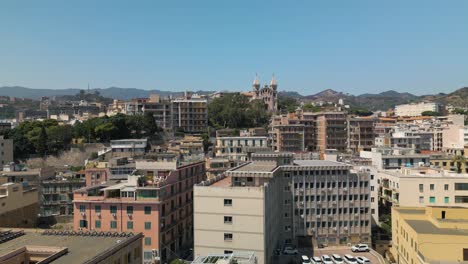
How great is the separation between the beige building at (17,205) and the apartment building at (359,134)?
2582 inches

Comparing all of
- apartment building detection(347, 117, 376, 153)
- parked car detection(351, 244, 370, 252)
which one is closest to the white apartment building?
apartment building detection(347, 117, 376, 153)

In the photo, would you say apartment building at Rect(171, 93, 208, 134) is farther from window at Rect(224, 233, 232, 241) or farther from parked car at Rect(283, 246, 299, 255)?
window at Rect(224, 233, 232, 241)

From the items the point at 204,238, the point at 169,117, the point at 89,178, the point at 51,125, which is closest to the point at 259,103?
the point at 169,117

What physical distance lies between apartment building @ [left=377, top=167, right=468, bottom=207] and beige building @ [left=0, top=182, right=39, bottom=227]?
38665 millimetres

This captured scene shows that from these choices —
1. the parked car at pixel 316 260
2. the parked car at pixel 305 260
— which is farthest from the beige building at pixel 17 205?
the parked car at pixel 316 260

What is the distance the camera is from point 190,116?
107 metres

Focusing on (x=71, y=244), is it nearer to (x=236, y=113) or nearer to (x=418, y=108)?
(x=236, y=113)

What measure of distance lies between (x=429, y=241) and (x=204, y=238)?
Result: 17.7 m

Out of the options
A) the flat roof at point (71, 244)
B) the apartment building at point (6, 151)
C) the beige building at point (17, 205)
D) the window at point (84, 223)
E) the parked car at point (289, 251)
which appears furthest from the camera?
the apartment building at point (6, 151)

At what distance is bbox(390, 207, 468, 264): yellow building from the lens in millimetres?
26734

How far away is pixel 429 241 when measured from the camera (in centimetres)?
2734

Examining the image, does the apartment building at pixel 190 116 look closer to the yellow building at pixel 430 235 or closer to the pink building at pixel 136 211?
the pink building at pixel 136 211

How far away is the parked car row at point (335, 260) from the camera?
42.2m

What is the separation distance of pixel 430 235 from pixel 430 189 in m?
22.8
